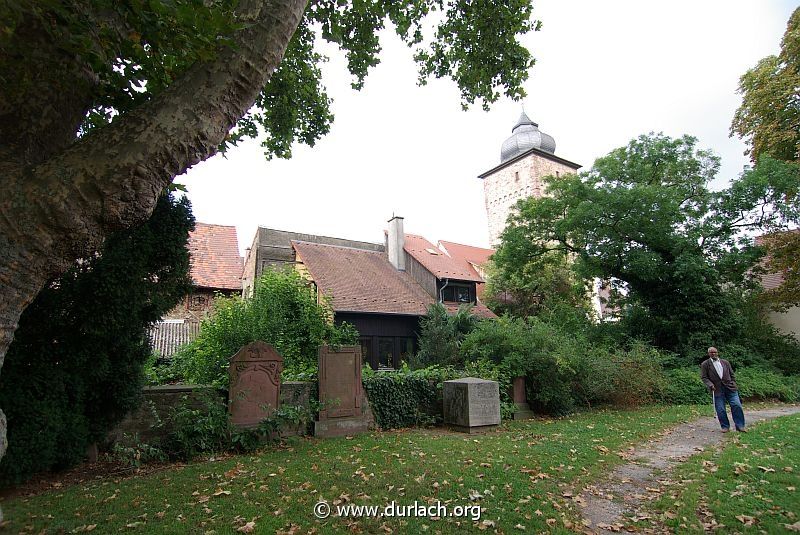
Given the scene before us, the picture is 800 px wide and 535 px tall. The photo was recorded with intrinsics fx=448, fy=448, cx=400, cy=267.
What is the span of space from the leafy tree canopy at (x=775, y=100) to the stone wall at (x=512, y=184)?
21318 millimetres

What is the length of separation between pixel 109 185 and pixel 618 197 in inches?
733

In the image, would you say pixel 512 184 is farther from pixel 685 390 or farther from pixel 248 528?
pixel 248 528

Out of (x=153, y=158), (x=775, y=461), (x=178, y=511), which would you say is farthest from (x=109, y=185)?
(x=775, y=461)

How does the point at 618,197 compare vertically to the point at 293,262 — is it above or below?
above

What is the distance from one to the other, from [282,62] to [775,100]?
16525mm

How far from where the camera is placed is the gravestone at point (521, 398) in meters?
11.4

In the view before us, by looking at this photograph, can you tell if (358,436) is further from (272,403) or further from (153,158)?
(153,158)

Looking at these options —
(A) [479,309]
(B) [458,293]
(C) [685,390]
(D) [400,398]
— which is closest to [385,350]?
(B) [458,293]

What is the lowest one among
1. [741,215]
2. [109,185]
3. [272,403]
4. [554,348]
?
[272,403]

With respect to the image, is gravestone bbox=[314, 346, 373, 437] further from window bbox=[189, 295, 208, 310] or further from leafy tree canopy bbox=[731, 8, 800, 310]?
leafy tree canopy bbox=[731, 8, 800, 310]

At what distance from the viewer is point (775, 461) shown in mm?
5816

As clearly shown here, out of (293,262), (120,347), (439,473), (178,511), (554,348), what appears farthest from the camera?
(293,262)

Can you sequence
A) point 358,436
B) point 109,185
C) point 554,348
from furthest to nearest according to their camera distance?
point 554,348, point 358,436, point 109,185

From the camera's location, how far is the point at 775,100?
15.4m
